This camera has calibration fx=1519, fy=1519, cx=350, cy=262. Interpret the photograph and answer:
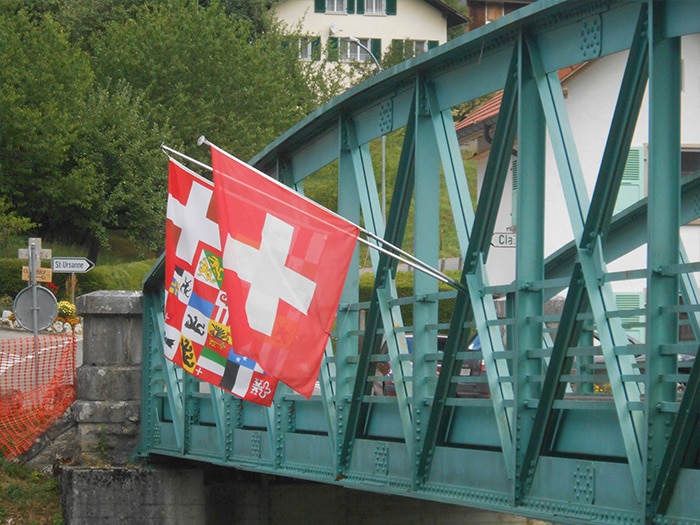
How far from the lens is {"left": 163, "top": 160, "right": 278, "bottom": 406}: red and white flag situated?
478 inches

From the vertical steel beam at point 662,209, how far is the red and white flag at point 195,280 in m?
4.53

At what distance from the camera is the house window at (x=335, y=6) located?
81062mm

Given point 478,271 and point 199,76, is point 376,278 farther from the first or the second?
point 199,76

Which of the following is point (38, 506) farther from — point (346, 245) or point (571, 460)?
point (571, 460)

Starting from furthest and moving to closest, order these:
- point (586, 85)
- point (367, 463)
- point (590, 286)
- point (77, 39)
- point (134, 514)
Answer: point (77, 39) → point (586, 85) → point (134, 514) → point (367, 463) → point (590, 286)

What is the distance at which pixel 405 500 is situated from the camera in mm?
18141

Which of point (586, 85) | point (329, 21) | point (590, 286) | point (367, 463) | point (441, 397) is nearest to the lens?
point (590, 286)

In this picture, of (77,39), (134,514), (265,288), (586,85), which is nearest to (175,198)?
(265,288)

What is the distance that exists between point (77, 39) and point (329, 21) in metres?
18.6

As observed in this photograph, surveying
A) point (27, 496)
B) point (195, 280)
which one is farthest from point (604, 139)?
point (195, 280)

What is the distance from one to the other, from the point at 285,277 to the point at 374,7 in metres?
73.7

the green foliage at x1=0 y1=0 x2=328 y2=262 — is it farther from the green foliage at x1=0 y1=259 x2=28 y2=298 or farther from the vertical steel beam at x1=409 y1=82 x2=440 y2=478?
the vertical steel beam at x1=409 y1=82 x2=440 y2=478

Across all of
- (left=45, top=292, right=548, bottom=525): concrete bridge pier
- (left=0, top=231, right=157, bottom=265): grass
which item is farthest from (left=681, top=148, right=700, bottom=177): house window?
(left=0, top=231, right=157, bottom=265): grass

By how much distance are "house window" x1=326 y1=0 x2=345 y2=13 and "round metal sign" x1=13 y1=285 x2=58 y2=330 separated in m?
60.3
